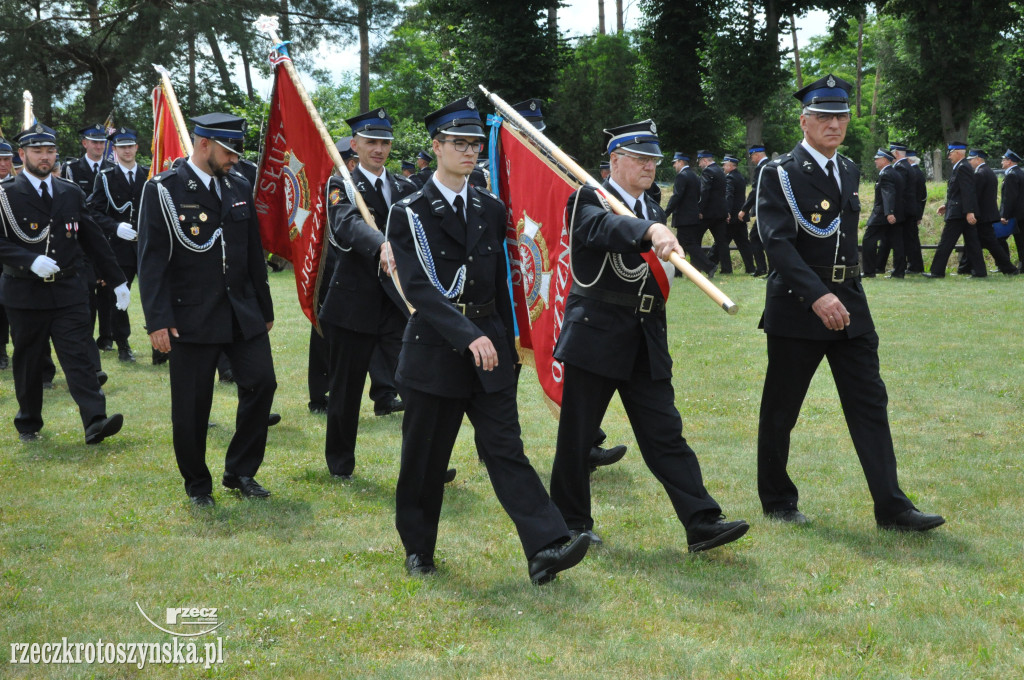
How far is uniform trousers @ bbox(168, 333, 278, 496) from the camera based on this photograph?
269 inches

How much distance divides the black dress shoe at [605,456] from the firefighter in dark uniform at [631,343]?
1.73m

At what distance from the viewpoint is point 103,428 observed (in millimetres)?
8383

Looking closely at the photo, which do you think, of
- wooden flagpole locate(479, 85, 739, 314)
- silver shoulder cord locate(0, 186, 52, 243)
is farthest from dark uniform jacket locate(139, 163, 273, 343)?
silver shoulder cord locate(0, 186, 52, 243)

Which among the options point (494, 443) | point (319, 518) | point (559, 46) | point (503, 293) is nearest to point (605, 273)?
point (503, 293)

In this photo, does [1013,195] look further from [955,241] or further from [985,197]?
[955,241]

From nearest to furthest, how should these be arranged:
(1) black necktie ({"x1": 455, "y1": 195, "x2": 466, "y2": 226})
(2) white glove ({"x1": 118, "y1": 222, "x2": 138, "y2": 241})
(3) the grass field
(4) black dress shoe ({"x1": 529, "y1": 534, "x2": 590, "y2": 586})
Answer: (3) the grass field, (4) black dress shoe ({"x1": 529, "y1": 534, "x2": 590, "y2": 586}), (1) black necktie ({"x1": 455, "y1": 195, "x2": 466, "y2": 226}), (2) white glove ({"x1": 118, "y1": 222, "x2": 138, "y2": 241})

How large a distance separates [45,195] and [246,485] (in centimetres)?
340

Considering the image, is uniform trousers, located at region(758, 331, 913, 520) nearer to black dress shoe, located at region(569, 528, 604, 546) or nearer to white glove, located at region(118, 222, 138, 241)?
black dress shoe, located at region(569, 528, 604, 546)

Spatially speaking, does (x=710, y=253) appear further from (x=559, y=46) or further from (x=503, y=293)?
(x=503, y=293)

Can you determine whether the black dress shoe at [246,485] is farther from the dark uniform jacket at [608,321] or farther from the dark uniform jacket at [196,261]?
the dark uniform jacket at [608,321]

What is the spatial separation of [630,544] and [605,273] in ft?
4.85

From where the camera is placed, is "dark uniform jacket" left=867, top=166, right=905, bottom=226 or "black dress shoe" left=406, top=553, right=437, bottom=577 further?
"dark uniform jacket" left=867, top=166, right=905, bottom=226

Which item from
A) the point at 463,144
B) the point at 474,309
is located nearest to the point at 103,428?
the point at 474,309

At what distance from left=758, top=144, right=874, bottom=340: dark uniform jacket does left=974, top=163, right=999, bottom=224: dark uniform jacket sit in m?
14.0
